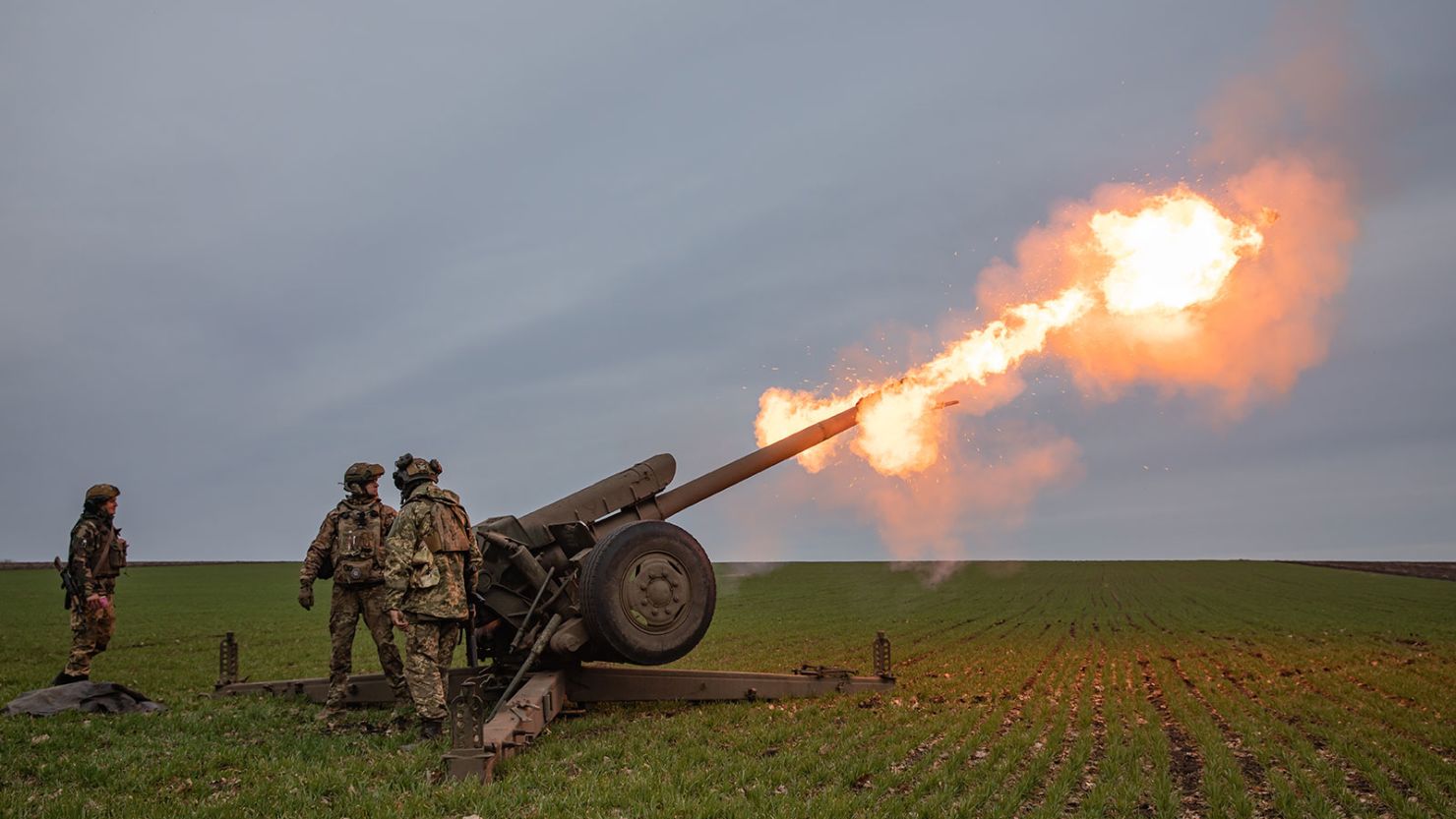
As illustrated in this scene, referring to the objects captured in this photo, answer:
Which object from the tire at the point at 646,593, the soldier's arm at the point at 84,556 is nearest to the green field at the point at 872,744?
the tire at the point at 646,593

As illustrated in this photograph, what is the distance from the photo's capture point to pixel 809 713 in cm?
1114

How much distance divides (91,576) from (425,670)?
5399 mm

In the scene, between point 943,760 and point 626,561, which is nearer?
point 943,760

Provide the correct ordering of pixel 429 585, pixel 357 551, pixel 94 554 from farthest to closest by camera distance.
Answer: pixel 94 554 < pixel 357 551 < pixel 429 585

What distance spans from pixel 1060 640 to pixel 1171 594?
23.1 m

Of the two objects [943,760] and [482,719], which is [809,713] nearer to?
[943,760]

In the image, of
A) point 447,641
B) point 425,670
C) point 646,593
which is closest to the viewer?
point 425,670

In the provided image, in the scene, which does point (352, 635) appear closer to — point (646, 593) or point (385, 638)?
point (385, 638)

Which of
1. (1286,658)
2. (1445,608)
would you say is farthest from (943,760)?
(1445,608)

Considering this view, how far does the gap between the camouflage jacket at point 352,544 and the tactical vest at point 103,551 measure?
2.55 meters

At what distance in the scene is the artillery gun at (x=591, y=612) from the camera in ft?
35.0

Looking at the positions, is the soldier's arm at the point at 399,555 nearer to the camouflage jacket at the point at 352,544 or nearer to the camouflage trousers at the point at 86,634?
the camouflage jacket at the point at 352,544

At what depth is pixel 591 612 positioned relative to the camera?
34.6 ft

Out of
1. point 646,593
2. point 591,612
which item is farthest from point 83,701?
point 646,593
